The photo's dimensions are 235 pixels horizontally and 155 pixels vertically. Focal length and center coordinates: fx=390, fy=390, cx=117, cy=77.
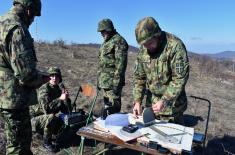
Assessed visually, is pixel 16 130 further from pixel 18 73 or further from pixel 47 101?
pixel 47 101

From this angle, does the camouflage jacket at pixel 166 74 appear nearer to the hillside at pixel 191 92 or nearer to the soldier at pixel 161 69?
the soldier at pixel 161 69

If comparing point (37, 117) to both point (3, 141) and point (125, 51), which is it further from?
point (125, 51)

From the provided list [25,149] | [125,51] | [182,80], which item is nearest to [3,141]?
[25,149]

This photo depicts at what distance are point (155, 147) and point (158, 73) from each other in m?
1.39

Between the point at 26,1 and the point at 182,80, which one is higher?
the point at 26,1

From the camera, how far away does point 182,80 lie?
16.0 feet

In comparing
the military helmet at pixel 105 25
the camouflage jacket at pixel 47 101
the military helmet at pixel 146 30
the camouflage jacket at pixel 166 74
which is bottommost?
the camouflage jacket at pixel 47 101

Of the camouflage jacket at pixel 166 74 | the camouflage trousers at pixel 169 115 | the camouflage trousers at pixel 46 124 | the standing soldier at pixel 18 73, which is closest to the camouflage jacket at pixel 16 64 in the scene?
the standing soldier at pixel 18 73

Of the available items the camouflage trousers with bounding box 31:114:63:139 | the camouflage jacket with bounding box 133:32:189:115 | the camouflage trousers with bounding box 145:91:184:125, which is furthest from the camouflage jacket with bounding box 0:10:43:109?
the camouflage trousers with bounding box 31:114:63:139

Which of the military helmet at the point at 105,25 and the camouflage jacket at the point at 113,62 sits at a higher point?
the military helmet at the point at 105,25

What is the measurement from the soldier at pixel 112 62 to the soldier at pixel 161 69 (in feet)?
6.26

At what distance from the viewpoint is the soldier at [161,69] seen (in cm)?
479

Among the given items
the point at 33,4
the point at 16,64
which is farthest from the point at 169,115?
the point at 33,4

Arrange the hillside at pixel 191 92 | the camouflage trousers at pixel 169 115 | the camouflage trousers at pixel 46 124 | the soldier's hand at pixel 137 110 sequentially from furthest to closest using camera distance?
the hillside at pixel 191 92
the camouflage trousers at pixel 46 124
the camouflage trousers at pixel 169 115
the soldier's hand at pixel 137 110
